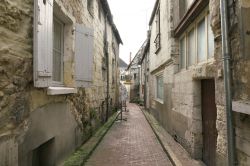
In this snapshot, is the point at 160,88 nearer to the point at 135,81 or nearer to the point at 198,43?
the point at 198,43

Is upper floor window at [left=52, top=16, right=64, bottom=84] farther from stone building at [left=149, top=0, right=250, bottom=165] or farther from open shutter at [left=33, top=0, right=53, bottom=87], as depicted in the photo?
stone building at [left=149, top=0, right=250, bottom=165]

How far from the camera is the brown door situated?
18.3ft

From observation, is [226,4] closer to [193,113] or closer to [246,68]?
[246,68]

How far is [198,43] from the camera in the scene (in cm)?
652

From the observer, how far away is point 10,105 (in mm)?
3447

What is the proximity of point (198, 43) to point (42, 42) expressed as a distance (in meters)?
3.72

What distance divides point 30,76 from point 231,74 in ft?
9.04

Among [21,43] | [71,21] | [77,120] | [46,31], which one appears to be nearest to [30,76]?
[21,43]

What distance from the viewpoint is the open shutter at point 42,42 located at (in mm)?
3953

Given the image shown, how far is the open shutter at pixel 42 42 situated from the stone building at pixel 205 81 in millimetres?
2555

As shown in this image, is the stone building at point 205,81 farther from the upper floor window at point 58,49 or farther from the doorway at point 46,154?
the doorway at point 46,154

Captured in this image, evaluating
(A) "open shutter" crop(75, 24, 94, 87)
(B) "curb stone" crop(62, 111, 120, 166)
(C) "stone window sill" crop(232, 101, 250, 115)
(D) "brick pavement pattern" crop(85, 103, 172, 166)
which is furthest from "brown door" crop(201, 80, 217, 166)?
(A) "open shutter" crop(75, 24, 94, 87)

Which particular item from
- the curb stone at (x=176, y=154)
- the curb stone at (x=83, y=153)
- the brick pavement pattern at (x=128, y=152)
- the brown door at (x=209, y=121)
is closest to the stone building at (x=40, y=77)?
the curb stone at (x=83, y=153)

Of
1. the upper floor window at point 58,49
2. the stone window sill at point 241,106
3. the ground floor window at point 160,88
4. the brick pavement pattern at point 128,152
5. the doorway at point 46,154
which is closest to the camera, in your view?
the stone window sill at point 241,106
